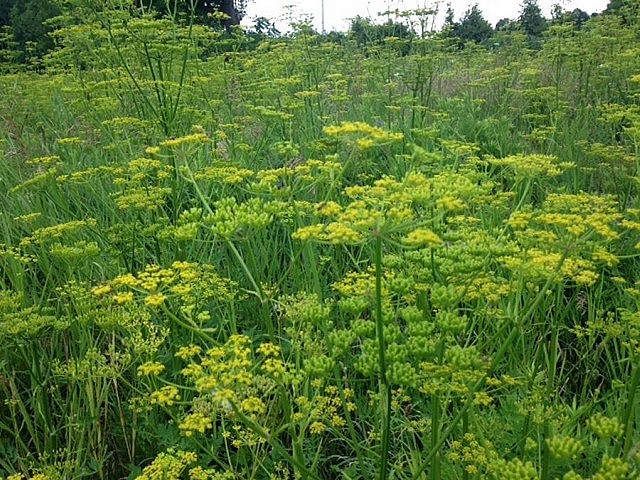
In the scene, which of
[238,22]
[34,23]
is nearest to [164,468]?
[238,22]

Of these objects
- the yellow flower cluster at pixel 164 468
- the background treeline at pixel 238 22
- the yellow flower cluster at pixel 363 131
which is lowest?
A: the yellow flower cluster at pixel 164 468

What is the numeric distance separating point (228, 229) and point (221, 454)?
44.9 inches

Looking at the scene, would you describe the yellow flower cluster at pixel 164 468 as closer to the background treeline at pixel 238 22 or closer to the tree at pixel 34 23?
the background treeline at pixel 238 22

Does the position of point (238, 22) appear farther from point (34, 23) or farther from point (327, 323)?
point (327, 323)

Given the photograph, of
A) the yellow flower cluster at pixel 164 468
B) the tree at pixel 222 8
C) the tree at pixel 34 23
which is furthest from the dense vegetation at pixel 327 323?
the tree at pixel 34 23

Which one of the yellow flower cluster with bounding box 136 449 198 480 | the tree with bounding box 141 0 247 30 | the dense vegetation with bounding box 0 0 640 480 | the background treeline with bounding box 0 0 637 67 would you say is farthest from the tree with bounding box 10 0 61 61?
the yellow flower cluster with bounding box 136 449 198 480

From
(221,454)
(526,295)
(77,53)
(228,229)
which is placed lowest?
(221,454)

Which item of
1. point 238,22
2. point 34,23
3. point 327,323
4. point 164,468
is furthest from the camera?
point 34,23

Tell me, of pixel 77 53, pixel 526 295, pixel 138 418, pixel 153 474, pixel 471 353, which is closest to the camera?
pixel 471 353

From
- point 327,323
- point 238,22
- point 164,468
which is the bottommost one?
point 164,468

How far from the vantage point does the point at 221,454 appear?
2566 millimetres

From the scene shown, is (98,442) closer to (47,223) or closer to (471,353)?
(471,353)

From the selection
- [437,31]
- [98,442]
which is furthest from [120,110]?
[98,442]

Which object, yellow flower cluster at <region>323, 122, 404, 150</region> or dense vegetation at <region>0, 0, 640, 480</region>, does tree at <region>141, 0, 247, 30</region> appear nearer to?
dense vegetation at <region>0, 0, 640, 480</region>
